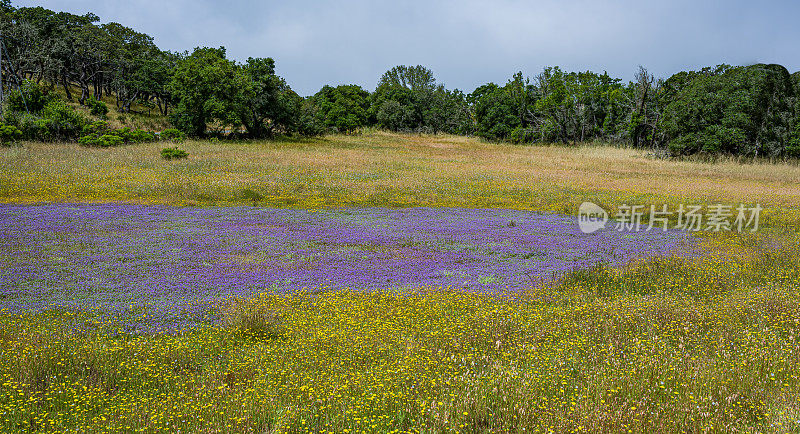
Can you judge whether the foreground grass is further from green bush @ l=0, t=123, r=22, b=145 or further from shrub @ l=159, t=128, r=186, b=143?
shrub @ l=159, t=128, r=186, b=143

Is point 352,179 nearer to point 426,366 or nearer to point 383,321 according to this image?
point 383,321

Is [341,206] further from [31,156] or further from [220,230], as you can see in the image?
[31,156]

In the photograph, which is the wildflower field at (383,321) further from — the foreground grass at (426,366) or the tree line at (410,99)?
the tree line at (410,99)

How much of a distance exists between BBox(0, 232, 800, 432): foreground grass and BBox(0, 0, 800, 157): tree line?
4313 centimetres

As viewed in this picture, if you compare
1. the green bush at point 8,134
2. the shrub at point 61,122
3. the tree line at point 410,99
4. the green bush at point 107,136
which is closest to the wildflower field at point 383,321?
the green bush at point 8,134

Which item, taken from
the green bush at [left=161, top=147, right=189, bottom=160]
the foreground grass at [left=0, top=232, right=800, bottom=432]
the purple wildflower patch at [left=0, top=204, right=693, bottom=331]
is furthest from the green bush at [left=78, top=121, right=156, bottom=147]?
the foreground grass at [left=0, top=232, right=800, bottom=432]

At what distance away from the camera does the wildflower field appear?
4805mm

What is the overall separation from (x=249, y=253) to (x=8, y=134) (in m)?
34.0

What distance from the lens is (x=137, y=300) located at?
8.81 meters

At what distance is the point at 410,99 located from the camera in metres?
94.9

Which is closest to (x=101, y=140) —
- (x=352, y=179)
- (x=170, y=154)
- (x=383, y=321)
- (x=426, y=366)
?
(x=170, y=154)

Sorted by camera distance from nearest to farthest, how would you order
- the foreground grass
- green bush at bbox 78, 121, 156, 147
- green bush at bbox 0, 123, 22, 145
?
the foreground grass
green bush at bbox 0, 123, 22, 145
green bush at bbox 78, 121, 156, 147

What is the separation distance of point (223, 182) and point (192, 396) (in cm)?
2279

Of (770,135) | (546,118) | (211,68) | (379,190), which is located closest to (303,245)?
(379,190)
